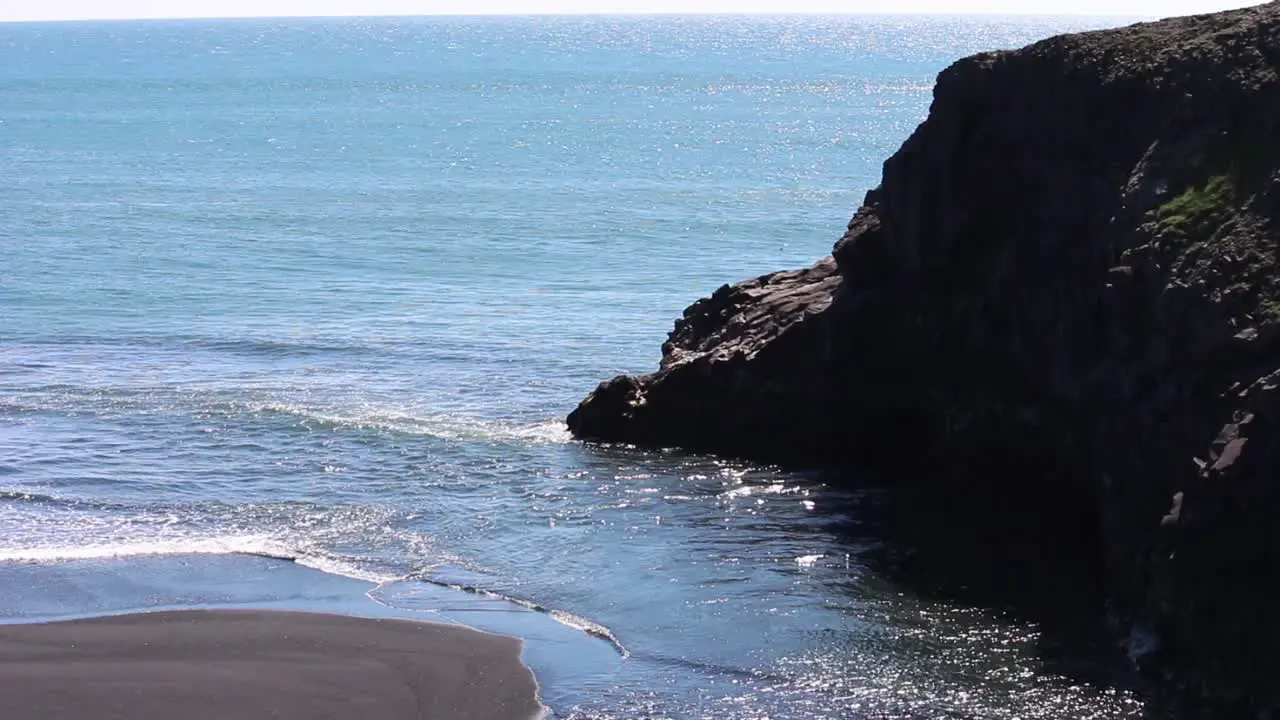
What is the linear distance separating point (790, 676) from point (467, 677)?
12.1ft

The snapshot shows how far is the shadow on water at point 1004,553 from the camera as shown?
2027cm

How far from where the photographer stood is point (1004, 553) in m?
23.8

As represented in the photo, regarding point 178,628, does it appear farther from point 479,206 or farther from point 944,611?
point 479,206

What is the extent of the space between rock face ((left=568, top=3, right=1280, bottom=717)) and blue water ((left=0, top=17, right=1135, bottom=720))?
60.8 inches

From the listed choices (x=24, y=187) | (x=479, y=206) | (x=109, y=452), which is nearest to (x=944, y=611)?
(x=109, y=452)

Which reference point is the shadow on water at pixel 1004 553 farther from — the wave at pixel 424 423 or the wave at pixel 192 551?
the wave at pixel 192 551

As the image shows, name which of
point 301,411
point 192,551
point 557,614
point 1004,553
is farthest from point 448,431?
point 1004,553

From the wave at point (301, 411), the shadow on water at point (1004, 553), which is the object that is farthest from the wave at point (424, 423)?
the shadow on water at point (1004, 553)

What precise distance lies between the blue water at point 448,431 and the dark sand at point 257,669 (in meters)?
0.83

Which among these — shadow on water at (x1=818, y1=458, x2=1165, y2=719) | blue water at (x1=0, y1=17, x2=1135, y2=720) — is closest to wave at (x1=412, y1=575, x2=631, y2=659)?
blue water at (x1=0, y1=17, x2=1135, y2=720)

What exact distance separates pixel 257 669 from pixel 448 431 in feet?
41.5

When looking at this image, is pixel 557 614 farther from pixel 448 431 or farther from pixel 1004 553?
pixel 448 431

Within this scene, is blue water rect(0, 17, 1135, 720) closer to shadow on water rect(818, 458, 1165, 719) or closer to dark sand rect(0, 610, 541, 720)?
shadow on water rect(818, 458, 1165, 719)

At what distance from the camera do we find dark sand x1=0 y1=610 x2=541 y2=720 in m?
18.7
